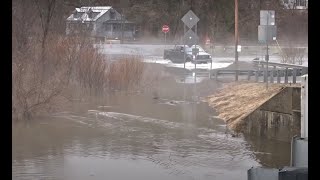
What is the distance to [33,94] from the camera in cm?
1702

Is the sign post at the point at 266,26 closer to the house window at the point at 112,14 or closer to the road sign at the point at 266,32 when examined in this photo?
the road sign at the point at 266,32

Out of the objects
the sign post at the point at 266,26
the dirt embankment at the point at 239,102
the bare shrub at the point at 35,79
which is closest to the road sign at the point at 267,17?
the sign post at the point at 266,26

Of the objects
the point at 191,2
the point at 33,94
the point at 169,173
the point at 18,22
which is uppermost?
the point at 191,2

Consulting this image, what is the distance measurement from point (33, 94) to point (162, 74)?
15.9 metres

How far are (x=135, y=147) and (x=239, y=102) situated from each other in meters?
7.25

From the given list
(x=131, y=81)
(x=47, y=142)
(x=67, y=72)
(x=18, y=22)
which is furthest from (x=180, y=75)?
(x=47, y=142)

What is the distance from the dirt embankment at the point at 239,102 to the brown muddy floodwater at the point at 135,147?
0.44m

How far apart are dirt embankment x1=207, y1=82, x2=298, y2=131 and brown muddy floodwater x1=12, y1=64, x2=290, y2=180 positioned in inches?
17.2

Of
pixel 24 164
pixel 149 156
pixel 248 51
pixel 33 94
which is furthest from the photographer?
pixel 248 51

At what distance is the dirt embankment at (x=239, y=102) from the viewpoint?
15.9 metres

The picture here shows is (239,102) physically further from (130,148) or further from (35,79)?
(130,148)

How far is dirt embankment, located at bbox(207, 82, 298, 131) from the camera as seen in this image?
15914 mm

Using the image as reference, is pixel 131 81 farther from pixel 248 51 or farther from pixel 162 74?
pixel 248 51

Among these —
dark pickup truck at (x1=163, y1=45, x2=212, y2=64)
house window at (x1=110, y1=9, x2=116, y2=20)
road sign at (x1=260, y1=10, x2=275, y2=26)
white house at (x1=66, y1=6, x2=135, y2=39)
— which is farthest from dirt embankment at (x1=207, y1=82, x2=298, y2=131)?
house window at (x1=110, y1=9, x2=116, y2=20)
